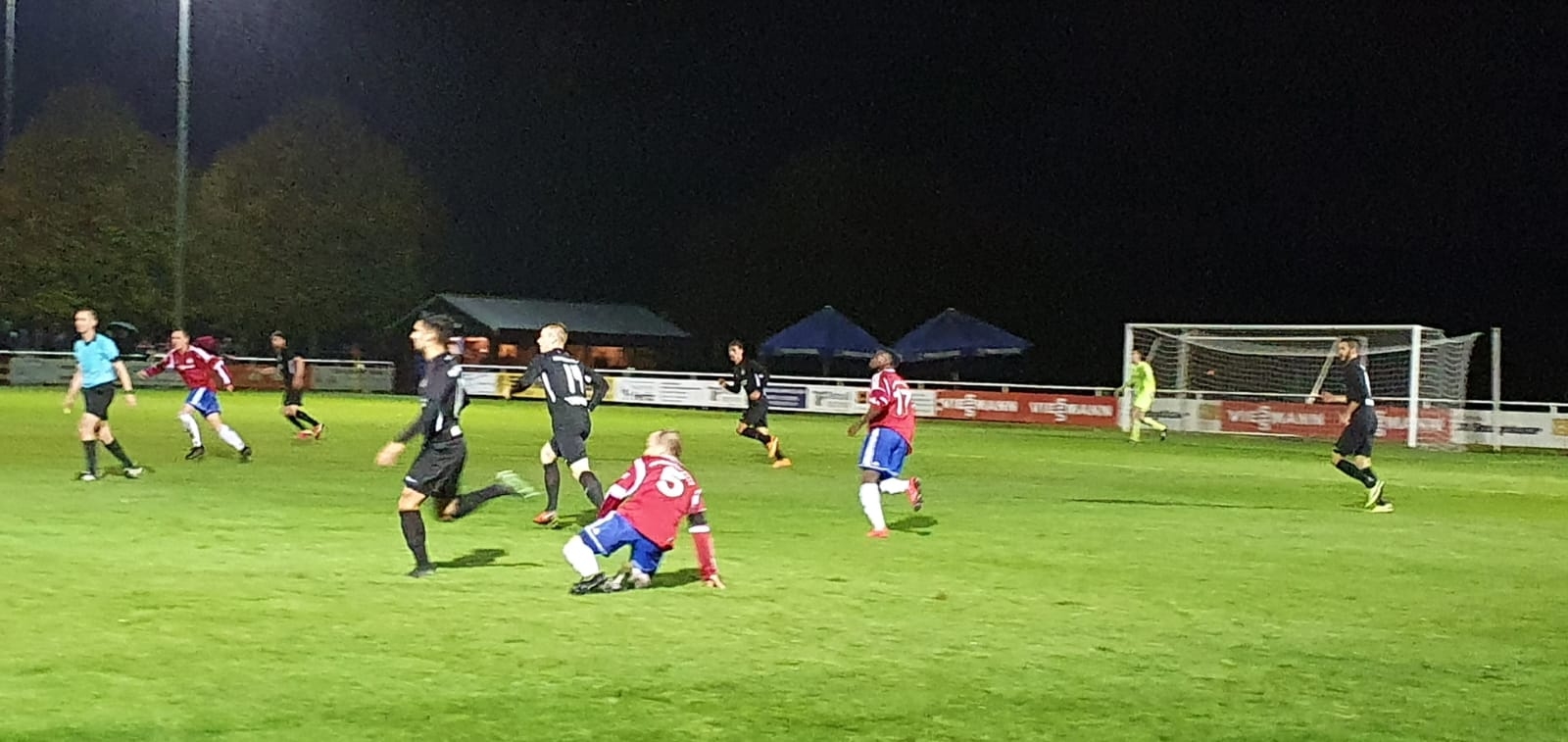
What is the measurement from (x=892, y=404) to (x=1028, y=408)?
28897 mm

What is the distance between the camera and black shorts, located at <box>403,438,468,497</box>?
11117 mm

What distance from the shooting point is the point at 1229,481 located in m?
23.0

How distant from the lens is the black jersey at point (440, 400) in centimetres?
1099

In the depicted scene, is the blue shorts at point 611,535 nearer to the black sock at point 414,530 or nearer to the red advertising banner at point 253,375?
the black sock at point 414,530

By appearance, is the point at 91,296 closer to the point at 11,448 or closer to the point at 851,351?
the point at 851,351

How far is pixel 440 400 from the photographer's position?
11.0 m

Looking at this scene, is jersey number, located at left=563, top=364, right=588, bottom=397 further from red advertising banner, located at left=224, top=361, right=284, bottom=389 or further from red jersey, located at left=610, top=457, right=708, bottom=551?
red advertising banner, located at left=224, top=361, right=284, bottom=389

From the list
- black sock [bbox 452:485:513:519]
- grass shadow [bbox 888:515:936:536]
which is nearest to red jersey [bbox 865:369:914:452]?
grass shadow [bbox 888:515:936:536]

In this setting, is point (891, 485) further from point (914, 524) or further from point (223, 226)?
point (223, 226)

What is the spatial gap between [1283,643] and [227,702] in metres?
6.10

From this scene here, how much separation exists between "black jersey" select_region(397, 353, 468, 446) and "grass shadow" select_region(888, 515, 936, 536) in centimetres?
546

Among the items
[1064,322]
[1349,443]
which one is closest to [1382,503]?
[1349,443]

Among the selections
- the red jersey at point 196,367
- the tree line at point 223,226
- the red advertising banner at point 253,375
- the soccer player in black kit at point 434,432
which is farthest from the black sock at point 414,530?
the tree line at point 223,226

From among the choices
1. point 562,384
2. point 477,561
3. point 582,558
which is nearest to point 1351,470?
Answer: point 562,384
